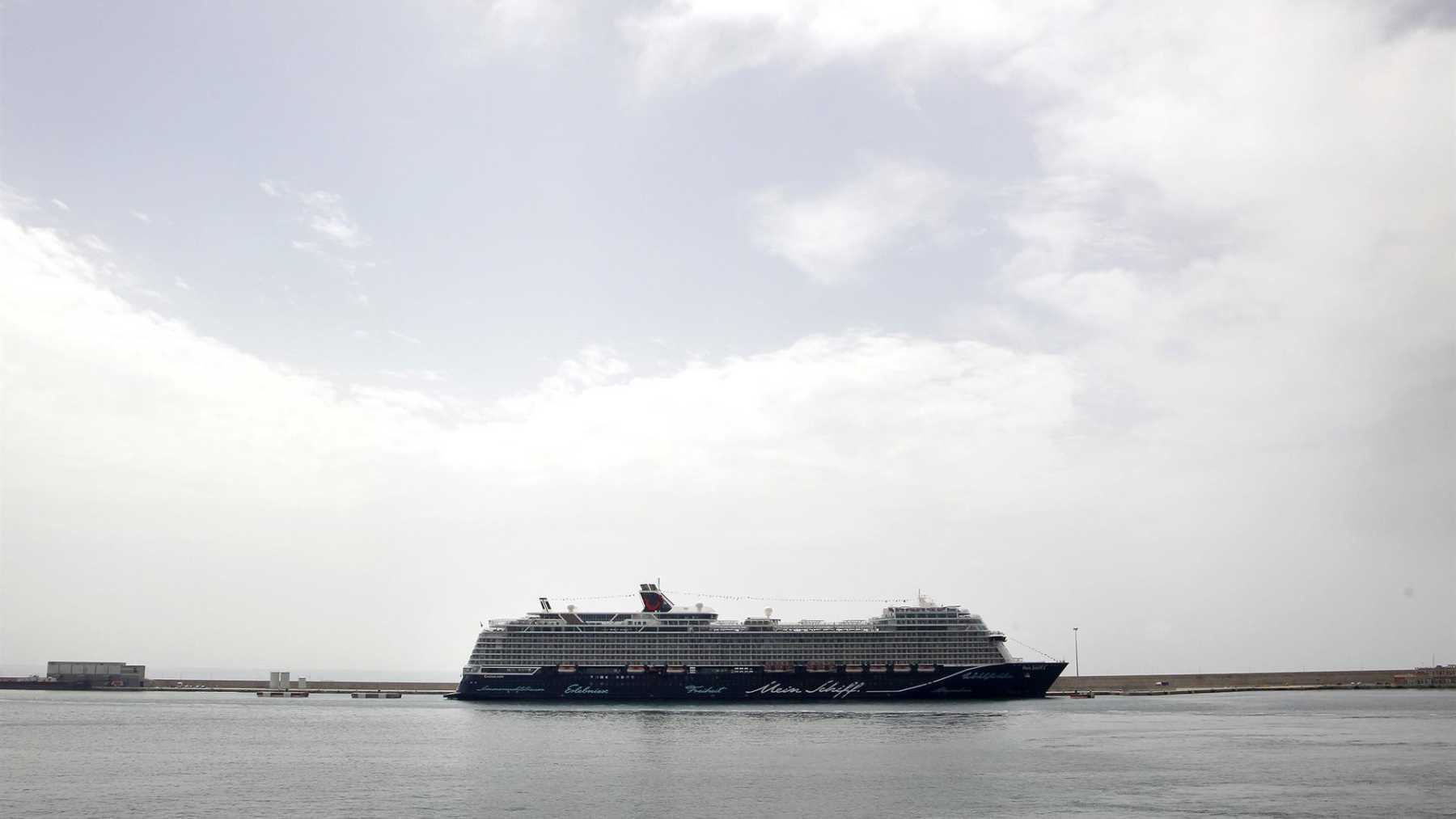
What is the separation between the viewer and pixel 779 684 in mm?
96688

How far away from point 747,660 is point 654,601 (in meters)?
11.3

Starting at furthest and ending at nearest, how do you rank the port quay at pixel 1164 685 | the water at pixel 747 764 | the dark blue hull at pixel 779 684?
1. the port quay at pixel 1164 685
2. the dark blue hull at pixel 779 684
3. the water at pixel 747 764

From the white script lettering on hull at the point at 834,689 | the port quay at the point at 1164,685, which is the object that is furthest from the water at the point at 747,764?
the port quay at the point at 1164,685

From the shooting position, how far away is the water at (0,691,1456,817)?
3862 cm

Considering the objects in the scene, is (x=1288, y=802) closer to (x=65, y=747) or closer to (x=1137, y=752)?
(x=1137, y=752)

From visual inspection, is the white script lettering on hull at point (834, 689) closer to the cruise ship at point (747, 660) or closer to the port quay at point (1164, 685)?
the cruise ship at point (747, 660)

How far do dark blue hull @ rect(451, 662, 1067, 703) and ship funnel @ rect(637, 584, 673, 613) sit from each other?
6931 mm

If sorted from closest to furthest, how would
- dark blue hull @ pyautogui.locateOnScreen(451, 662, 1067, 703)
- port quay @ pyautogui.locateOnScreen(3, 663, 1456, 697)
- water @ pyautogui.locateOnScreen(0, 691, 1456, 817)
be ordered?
water @ pyautogui.locateOnScreen(0, 691, 1456, 817), dark blue hull @ pyautogui.locateOnScreen(451, 662, 1067, 703), port quay @ pyautogui.locateOnScreen(3, 663, 1456, 697)

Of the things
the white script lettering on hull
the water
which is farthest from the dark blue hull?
the water

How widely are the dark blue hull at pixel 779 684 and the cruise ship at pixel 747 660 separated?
9 centimetres

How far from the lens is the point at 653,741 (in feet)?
202

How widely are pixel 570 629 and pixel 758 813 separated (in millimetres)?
66737

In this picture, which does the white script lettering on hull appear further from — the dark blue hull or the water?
the water

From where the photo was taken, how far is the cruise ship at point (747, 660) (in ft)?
315
